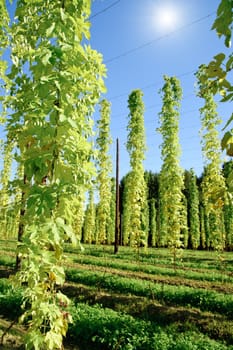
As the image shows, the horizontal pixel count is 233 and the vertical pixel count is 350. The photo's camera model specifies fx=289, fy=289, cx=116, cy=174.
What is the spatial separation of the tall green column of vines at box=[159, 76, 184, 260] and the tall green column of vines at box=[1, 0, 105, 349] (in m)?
10.8

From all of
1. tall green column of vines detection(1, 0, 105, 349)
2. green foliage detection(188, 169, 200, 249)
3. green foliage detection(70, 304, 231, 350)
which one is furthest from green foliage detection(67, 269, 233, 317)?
green foliage detection(188, 169, 200, 249)

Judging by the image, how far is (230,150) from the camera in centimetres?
139

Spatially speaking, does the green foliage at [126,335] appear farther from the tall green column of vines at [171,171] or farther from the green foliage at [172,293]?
the tall green column of vines at [171,171]

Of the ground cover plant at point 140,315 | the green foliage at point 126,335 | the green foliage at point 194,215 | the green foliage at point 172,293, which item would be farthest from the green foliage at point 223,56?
the green foliage at point 194,215

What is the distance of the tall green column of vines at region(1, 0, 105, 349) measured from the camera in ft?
8.48

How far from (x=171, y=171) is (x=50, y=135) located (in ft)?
38.1

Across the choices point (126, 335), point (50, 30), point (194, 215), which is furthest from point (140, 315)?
point (194, 215)

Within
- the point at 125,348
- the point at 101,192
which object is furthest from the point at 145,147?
the point at 125,348

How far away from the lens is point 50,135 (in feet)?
8.97

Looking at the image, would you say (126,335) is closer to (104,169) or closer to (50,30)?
(50,30)

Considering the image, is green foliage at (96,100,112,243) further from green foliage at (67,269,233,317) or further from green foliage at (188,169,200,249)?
green foliage at (188,169,200,249)

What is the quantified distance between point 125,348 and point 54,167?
4.55 m

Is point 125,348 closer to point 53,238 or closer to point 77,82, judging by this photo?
point 53,238

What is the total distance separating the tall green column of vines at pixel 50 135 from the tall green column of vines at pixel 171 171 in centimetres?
1083
